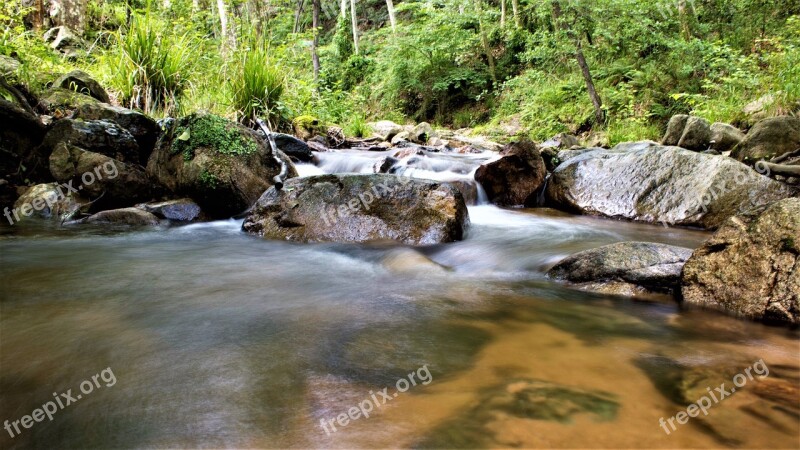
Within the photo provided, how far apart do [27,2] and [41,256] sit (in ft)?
42.6

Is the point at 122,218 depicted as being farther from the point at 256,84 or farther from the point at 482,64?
the point at 482,64

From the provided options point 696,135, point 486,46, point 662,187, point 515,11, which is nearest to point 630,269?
point 662,187

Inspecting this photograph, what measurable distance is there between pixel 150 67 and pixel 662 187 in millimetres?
7733

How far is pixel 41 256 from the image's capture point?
395 centimetres

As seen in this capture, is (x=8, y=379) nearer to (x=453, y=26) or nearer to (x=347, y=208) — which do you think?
(x=347, y=208)

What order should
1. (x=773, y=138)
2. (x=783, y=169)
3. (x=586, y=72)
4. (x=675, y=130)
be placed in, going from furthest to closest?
(x=586, y=72), (x=675, y=130), (x=773, y=138), (x=783, y=169)

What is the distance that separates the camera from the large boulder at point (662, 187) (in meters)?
5.34

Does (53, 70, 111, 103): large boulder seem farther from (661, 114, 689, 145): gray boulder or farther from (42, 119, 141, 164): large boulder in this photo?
(661, 114, 689, 145): gray boulder

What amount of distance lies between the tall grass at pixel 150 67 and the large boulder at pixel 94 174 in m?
1.73

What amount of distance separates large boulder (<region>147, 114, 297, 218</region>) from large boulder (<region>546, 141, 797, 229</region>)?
427 centimetres

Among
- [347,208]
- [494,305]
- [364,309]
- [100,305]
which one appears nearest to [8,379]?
[100,305]

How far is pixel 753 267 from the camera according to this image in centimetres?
268

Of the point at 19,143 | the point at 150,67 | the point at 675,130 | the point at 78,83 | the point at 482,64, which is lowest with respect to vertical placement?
the point at 19,143

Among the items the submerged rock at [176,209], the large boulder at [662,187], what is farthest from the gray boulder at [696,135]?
the submerged rock at [176,209]
